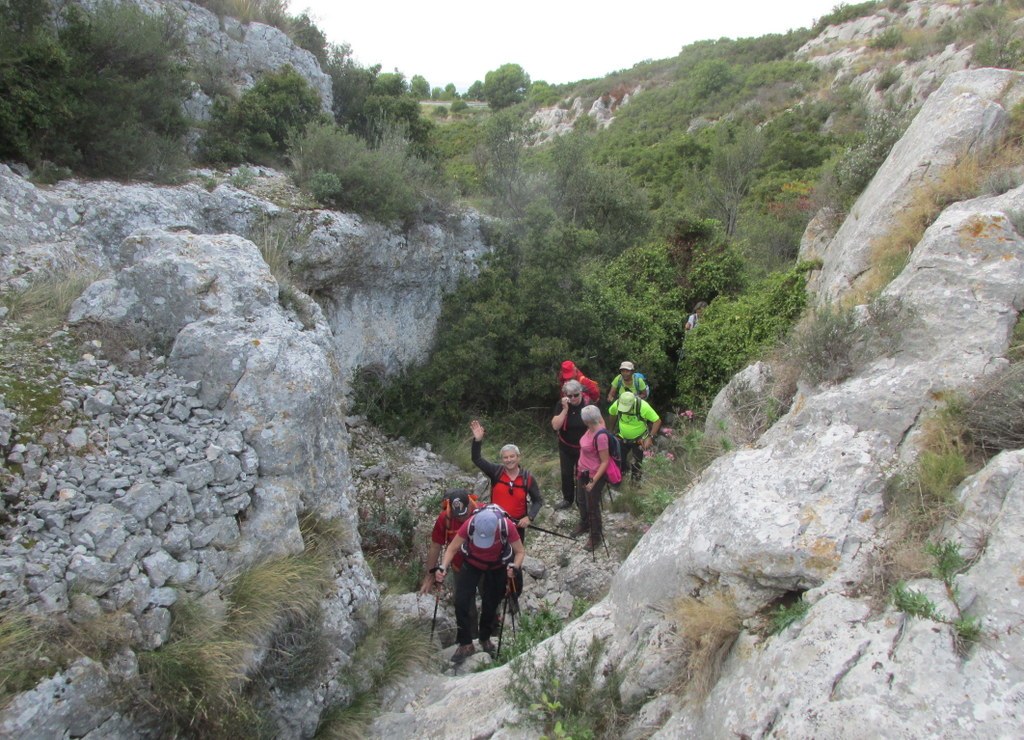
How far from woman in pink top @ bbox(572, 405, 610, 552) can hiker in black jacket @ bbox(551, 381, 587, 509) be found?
0.92ft

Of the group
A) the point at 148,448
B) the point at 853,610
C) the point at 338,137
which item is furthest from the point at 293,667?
the point at 338,137

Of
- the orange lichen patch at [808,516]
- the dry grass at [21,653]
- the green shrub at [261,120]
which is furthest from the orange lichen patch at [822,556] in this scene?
the green shrub at [261,120]

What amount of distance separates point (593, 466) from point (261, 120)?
28.6ft

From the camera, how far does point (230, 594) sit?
13.7 feet

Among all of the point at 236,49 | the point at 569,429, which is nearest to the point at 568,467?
the point at 569,429

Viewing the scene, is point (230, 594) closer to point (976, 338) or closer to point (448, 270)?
point (976, 338)

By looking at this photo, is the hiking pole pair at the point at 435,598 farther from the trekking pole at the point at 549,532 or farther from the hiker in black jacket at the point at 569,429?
the hiker in black jacket at the point at 569,429

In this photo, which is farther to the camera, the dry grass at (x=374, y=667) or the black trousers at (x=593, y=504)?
the black trousers at (x=593, y=504)

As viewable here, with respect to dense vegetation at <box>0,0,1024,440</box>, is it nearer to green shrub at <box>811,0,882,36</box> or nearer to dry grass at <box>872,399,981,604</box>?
dry grass at <box>872,399,981,604</box>

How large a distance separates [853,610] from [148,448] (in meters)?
4.57

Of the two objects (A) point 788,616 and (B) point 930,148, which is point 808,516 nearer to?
(A) point 788,616

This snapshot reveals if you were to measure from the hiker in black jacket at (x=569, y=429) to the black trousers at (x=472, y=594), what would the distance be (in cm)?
208

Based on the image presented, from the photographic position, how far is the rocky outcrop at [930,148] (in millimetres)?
6781

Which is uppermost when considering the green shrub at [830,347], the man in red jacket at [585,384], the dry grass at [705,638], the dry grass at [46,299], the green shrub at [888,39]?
the green shrub at [888,39]
